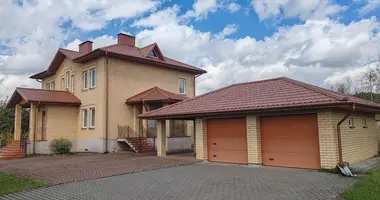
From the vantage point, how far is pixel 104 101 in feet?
68.3

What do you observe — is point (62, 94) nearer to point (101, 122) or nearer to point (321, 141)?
point (101, 122)

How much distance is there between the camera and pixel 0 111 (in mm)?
33969

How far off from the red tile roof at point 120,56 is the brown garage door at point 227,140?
9.53 meters

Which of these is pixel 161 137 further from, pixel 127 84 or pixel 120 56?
pixel 120 56

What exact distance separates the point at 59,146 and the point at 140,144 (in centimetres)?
531

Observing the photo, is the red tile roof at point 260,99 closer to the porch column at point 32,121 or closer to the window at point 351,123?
the window at point 351,123

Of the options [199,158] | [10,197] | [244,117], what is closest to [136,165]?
[199,158]

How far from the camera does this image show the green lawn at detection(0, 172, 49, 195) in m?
9.17

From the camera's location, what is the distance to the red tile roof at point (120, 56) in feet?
70.3

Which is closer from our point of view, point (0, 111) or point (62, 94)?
point (62, 94)

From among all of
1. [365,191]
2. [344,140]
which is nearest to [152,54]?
[344,140]

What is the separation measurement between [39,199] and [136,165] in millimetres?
6026

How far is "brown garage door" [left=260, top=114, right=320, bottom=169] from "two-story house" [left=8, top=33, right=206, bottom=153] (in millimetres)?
9019

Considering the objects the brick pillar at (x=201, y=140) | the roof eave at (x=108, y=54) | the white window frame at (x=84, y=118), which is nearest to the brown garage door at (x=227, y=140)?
the brick pillar at (x=201, y=140)
